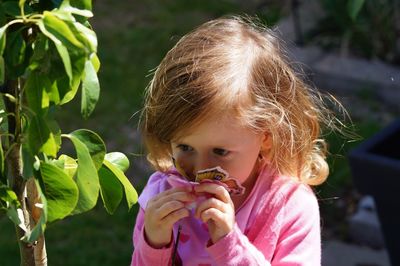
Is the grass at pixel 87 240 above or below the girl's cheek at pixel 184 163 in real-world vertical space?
below

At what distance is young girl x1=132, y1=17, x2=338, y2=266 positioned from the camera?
178 cm

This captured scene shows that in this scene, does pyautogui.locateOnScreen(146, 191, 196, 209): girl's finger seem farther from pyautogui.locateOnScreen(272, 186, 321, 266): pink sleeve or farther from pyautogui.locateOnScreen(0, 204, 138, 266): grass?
pyautogui.locateOnScreen(0, 204, 138, 266): grass

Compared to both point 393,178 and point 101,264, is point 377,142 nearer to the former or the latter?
point 393,178

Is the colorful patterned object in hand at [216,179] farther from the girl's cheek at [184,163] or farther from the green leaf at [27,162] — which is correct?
the green leaf at [27,162]

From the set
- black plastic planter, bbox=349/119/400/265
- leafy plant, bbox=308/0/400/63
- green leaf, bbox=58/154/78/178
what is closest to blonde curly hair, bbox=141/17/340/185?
green leaf, bbox=58/154/78/178

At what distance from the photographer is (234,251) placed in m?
1.78

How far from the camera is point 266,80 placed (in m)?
1.94

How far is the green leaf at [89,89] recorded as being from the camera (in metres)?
1.29

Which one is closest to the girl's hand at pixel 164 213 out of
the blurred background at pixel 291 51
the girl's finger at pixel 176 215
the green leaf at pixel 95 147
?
the girl's finger at pixel 176 215

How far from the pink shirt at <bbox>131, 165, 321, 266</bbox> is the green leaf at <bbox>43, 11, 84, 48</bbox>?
2.36ft

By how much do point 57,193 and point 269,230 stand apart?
2.15 feet

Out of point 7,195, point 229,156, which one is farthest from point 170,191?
point 7,195

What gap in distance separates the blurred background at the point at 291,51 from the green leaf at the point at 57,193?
222cm

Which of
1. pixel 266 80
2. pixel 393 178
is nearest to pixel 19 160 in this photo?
pixel 266 80
